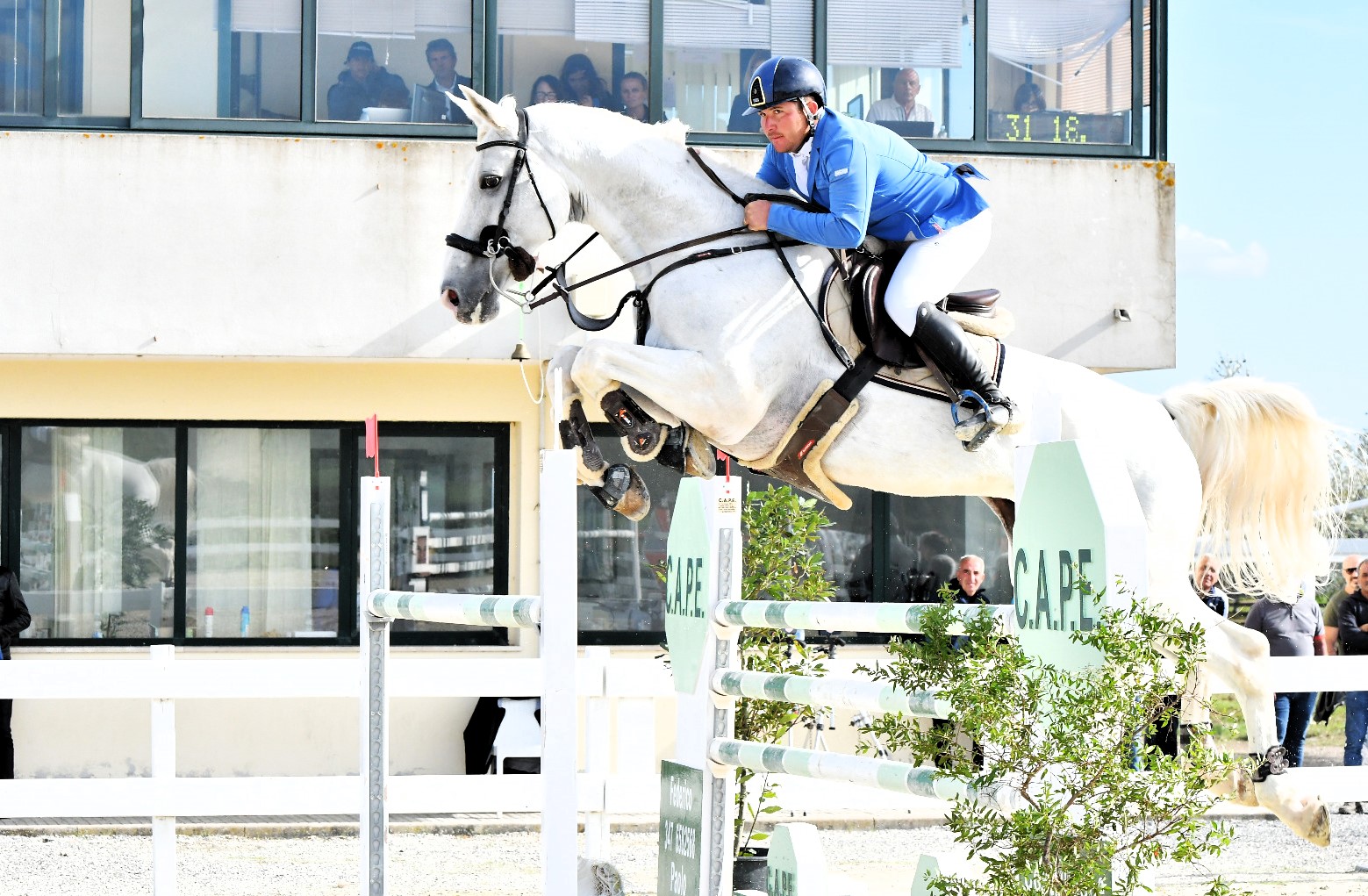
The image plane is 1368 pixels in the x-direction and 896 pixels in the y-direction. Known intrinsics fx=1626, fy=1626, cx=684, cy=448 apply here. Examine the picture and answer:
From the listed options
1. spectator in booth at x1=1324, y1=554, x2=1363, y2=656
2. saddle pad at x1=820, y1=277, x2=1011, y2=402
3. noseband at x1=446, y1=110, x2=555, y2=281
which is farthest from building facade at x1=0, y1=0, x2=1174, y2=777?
saddle pad at x1=820, y1=277, x2=1011, y2=402

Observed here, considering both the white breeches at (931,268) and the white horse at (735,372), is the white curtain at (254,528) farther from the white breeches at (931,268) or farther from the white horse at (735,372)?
the white breeches at (931,268)

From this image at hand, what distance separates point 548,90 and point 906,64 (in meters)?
2.23

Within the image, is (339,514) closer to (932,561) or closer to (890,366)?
(932,561)

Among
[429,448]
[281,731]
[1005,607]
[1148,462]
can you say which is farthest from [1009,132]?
[1005,607]

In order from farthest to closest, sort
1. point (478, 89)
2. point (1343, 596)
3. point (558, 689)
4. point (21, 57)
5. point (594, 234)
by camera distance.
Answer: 1. point (1343, 596)
2. point (21, 57)
3. point (478, 89)
4. point (594, 234)
5. point (558, 689)

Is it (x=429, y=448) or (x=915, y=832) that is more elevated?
(x=429, y=448)

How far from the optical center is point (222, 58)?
9.98m

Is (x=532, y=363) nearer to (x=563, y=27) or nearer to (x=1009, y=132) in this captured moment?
(x=563, y=27)

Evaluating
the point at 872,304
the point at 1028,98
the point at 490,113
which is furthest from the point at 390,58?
the point at 872,304

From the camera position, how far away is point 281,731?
10664 mm

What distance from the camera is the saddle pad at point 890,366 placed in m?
4.84

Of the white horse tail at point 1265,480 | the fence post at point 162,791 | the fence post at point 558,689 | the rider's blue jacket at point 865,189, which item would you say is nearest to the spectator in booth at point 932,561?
the white horse tail at point 1265,480

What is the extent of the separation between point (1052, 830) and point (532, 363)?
7.96 m

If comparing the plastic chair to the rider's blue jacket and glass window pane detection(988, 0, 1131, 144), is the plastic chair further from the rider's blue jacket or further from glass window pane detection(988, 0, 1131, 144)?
the rider's blue jacket
